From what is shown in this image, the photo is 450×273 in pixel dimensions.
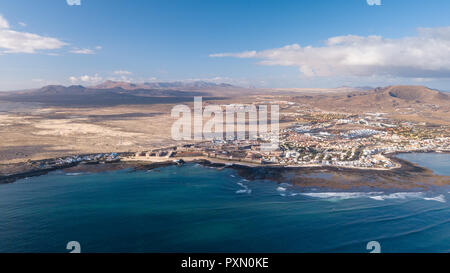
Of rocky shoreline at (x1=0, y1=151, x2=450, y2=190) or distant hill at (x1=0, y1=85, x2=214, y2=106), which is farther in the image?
distant hill at (x1=0, y1=85, x2=214, y2=106)

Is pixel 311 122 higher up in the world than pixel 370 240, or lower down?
higher up

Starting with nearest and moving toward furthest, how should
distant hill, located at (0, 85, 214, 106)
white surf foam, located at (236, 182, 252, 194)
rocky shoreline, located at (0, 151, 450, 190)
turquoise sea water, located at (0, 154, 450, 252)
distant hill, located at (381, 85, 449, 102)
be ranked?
turquoise sea water, located at (0, 154, 450, 252) < white surf foam, located at (236, 182, 252, 194) < rocky shoreline, located at (0, 151, 450, 190) < distant hill, located at (0, 85, 214, 106) < distant hill, located at (381, 85, 449, 102)

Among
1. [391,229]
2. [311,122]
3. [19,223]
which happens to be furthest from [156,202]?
[311,122]

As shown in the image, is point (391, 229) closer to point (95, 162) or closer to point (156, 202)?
point (156, 202)

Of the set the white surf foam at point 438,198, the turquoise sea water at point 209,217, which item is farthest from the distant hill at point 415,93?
the turquoise sea water at point 209,217

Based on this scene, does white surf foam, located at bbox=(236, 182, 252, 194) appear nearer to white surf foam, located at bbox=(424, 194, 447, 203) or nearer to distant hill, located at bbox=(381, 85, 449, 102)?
white surf foam, located at bbox=(424, 194, 447, 203)

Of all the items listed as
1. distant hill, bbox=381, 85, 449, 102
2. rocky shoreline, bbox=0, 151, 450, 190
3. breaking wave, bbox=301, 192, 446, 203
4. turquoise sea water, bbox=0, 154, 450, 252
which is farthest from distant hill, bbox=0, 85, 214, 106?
distant hill, bbox=381, 85, 449, 102

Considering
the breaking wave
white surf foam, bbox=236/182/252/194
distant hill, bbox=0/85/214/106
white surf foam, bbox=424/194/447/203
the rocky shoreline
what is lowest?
white surf foam, bbox=424/194/447/203

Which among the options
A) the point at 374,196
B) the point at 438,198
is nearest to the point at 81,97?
the point at 374,196
